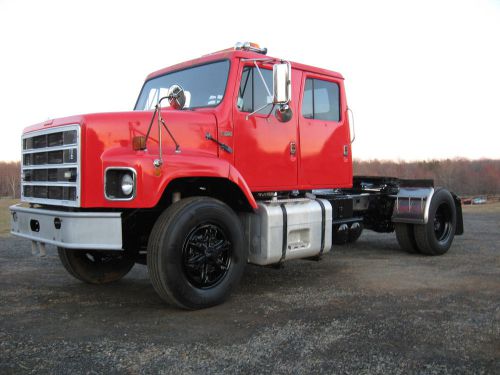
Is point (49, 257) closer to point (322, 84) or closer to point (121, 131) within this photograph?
point (121, 131)

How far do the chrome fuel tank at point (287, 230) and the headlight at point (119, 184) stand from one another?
5.34 feet

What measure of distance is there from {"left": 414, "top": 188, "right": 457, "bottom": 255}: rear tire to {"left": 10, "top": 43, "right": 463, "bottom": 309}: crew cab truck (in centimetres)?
151

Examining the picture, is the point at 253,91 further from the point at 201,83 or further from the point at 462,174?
the point at 462,174

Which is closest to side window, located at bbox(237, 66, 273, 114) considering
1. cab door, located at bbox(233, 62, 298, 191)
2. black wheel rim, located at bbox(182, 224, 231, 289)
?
cab door, located at bbox(233, 62, 298, 191)

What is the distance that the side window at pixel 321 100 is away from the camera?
21.1 feet

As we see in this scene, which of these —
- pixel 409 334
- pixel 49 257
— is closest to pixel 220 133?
pixel 409 334

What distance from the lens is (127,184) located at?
4.39 metres

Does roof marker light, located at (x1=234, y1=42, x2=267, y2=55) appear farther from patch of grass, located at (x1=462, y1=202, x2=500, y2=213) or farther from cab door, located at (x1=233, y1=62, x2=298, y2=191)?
patch of grass, located at (x1=462, y1=202, x2=500, y2=213)

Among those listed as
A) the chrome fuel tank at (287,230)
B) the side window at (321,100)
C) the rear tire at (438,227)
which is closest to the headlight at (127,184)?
the chrome fuel tank at (287,230)

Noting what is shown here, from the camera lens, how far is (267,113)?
19.2ft

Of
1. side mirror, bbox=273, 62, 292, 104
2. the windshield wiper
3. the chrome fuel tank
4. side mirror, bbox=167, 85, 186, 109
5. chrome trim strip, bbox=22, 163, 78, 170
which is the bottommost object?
the chrome fuel tank

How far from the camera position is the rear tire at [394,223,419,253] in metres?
8.16

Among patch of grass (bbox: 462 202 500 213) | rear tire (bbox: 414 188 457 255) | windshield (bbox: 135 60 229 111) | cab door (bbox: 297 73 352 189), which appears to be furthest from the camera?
patch of grass (bbox: 462 202 500 213)

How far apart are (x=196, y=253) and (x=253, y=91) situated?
6.73ft
